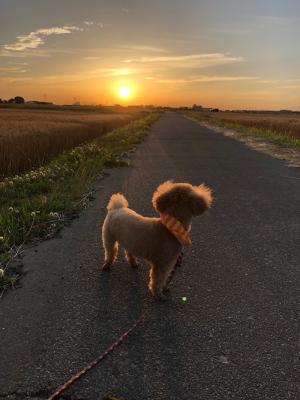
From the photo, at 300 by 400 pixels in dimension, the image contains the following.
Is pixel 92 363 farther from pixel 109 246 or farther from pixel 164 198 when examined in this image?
pixel 109 246

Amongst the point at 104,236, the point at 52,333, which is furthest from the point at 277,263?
the point at 52,333

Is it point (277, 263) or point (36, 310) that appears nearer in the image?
point (36, 310)

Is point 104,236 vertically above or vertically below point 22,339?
above

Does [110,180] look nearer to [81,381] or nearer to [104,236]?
[104,236]

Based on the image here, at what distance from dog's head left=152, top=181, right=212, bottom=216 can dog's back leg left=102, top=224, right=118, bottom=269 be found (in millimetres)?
924

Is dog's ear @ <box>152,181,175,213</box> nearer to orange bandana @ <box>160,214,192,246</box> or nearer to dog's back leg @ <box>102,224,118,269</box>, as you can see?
orange bandana @ <box>160,214,192,246</box>

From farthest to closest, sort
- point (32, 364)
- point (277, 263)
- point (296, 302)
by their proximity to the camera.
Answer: point (277, 263), point (296, 302), point (32, 364)

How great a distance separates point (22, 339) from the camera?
124 inches

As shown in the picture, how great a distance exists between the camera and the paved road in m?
2.71

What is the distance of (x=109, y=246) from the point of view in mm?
4469

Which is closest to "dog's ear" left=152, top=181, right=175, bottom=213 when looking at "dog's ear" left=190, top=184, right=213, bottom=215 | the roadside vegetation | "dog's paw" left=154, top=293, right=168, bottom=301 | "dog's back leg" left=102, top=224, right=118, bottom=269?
"dog's ear" left=190, top=184, right=213, bottom=215

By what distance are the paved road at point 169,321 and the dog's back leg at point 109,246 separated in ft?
0.48

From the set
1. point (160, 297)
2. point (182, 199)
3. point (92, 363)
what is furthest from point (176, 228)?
point (92, 363)

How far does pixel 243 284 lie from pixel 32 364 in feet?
7.57
